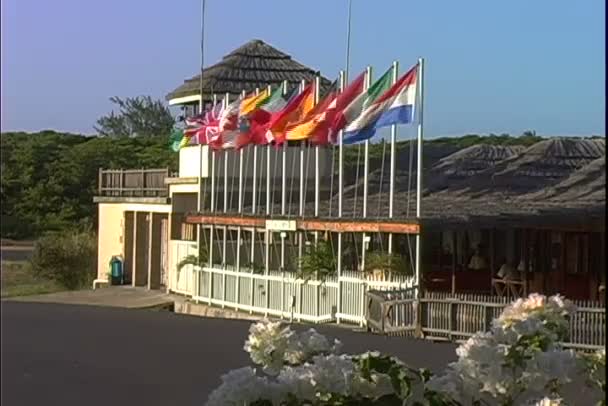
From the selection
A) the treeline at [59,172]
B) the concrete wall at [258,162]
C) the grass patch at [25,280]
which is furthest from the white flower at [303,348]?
the treeline at [59,172]

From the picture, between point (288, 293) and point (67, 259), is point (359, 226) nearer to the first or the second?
point (288, 293)

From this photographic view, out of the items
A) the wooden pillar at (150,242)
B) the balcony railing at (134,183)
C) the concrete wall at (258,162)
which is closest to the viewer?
the concrete wall at (258,162)

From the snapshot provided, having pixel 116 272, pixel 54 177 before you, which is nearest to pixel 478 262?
pixel 116 272

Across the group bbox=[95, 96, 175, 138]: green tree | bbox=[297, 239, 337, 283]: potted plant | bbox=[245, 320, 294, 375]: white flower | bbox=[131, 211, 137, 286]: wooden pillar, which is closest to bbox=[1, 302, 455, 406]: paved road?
bbox=[297, 239, 337, 283]: potted plant

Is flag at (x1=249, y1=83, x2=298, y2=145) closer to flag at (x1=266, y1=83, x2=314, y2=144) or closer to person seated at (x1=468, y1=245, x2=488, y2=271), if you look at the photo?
flag at (x1=266, y1=83, x2=314, y2=144)

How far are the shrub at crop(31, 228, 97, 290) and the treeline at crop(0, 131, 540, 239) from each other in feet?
5.86

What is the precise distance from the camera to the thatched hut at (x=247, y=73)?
3775 cm

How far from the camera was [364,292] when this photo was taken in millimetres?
23125

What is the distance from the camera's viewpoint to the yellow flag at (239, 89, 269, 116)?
30.0 meters

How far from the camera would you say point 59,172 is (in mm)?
51156

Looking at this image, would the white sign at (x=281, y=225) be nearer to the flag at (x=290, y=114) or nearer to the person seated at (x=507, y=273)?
the flag at (x=290, y=114)

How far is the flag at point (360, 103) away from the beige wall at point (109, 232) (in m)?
14.2

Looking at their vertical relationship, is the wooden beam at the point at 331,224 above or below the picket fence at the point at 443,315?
above

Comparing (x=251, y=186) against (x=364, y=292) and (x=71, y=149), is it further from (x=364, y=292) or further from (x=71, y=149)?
Result: (x=71, y=149)
